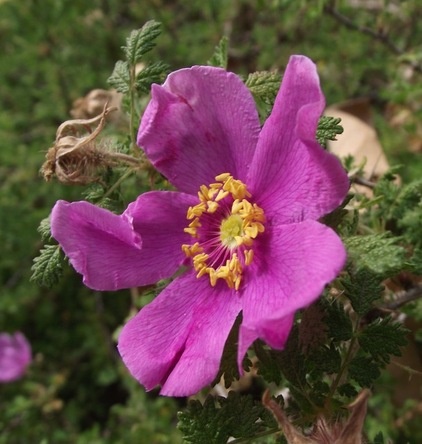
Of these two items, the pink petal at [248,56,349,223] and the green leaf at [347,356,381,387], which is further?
the green leaf at [347,356,381,387]

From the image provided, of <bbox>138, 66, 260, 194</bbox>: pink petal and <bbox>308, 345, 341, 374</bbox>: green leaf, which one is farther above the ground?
<bbox>138, 66, 260, 194</bbox>: pink petal

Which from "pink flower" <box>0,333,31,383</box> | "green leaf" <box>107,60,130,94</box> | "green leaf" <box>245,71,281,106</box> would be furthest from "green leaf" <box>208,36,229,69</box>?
"pink flower" <box>0,333,31,383</box>

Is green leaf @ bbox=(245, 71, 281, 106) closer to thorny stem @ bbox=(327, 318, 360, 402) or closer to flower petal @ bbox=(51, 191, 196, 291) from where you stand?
flower petal @ bbox=(51, 191, 196, 291)

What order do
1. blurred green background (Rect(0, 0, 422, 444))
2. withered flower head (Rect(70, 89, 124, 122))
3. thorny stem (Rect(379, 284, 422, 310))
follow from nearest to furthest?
thorny stem (Rect(379, 284, 422, 310)) < withered flower head (Rect(70, 89, 124, 122)) < blurred green background (Rect(0, 0, 422, 444))

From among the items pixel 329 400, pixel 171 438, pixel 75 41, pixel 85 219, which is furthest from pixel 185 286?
pixel 75 41

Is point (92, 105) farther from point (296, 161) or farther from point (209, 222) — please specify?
point (296, 161)

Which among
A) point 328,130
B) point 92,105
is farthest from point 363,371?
point 92,105
